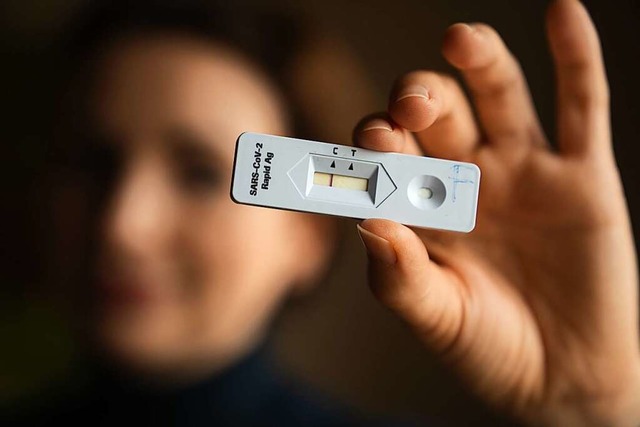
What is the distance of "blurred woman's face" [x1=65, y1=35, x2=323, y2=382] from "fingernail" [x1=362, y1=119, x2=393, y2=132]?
11.5 inches

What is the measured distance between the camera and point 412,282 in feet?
1.26

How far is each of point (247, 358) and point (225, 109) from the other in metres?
0.33

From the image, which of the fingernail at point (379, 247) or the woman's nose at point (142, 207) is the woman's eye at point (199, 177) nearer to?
the woman's nose at point (142, 207)

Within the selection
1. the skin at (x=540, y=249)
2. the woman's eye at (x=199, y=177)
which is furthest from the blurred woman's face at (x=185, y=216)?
the skin at (x=540, y=249)

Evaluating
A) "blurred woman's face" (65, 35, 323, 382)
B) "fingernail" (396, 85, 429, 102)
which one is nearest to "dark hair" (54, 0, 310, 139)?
"blurred woman's face" (65, 35, 323, 382)

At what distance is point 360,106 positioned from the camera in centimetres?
70

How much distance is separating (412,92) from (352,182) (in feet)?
0.23

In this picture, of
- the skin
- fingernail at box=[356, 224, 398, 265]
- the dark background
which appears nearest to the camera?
fingernail at box=[356, 224, 398, 265]

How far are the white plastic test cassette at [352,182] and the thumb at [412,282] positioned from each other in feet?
0.06

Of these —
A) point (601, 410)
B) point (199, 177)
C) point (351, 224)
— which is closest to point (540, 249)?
point (601, 410)

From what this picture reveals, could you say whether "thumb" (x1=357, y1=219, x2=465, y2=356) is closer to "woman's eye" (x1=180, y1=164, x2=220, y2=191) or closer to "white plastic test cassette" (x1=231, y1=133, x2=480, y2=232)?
"white plastic test cassette" (x1=231, y1=133, x2=480, y2=232)

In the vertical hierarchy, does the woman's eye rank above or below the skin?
above

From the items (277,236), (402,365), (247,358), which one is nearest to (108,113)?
(277,236)

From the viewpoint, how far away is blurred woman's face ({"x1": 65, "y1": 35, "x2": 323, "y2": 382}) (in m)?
0.68
